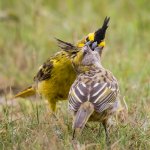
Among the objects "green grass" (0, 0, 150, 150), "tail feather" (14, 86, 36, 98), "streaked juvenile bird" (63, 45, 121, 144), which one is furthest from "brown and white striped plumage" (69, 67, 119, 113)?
"tail feather" (14, 86, 36, 98)

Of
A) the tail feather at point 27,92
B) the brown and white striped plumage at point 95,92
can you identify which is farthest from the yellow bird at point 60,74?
the brown and white striped plumage at point 95,92

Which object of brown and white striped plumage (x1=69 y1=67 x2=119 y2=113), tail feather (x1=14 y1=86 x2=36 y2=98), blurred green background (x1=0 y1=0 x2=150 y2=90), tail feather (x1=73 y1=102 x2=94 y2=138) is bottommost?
tail feather (x1=73 y1=102 x2=94 y2=138)

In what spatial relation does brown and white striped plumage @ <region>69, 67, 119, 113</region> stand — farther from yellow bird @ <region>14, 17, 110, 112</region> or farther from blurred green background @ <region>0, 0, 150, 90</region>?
blurred green background @ <region>0, 0, 150, 90</region>

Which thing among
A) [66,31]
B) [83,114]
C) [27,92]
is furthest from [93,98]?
[66,31]

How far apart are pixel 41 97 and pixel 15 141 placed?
2.10 meters

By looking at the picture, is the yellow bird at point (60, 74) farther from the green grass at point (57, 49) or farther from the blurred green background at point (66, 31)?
the blurred green background at point (66, 31)

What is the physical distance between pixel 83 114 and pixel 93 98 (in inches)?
8.8

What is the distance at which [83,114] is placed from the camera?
7.00 m

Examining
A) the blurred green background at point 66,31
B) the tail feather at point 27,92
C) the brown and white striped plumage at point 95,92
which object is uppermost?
the blurred green background at point 66,31

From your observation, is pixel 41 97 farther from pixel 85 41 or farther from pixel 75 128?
pixel 75 128

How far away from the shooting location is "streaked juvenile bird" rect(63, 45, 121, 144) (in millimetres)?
7012

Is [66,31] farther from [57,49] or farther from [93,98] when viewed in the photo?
[93,98]

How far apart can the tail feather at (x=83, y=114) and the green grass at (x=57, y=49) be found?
0.55 ft

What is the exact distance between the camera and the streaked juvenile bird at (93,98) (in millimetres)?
7012
